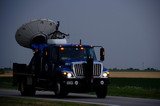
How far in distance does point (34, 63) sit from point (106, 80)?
4860 millimetres

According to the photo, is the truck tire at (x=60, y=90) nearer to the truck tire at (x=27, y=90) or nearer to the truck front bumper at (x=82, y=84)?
the truck front bumper at (x=82, y=84)

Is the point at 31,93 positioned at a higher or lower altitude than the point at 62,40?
lower

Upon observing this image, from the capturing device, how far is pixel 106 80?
107 feet

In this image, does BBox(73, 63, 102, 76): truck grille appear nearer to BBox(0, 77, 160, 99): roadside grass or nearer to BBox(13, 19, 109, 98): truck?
BBox(13, 19, 109, 98): truck

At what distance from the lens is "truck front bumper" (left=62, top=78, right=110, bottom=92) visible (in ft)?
104

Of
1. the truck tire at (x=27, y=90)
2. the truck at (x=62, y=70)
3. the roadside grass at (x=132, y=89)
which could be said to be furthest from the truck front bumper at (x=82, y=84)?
the truck tire at (x=27, y=90)

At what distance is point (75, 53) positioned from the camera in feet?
108

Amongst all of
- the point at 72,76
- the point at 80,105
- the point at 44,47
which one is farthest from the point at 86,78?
the point at 80,105

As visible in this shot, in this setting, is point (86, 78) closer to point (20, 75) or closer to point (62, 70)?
point (62, 70)

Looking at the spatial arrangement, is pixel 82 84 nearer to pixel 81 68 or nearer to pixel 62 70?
pixel 81 68

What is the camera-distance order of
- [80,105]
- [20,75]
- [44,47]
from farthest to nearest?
1. [20,75]
2. [44,47]
3. [80,105]

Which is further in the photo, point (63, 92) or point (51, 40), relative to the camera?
point (51, 40)

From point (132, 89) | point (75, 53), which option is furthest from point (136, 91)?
point (75, 53)

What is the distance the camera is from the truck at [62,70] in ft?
105
